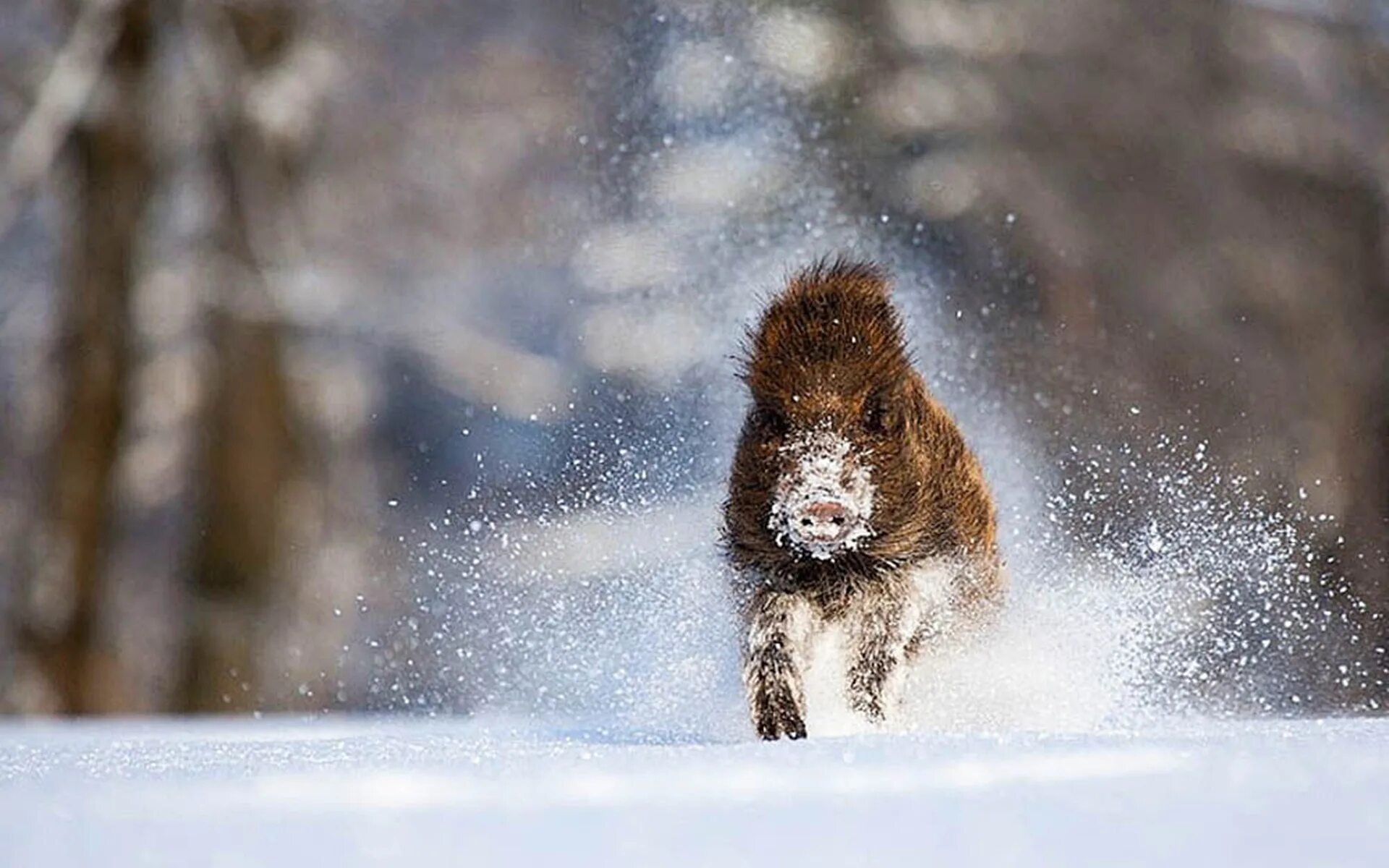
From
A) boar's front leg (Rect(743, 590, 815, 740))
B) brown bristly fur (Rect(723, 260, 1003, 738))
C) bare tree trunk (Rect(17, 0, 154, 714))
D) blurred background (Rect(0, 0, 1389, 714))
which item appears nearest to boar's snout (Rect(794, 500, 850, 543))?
brown bristly fur (Rect(723, 260, 1003, 738))

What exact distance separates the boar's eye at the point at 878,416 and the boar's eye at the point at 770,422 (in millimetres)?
227

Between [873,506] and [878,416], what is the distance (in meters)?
0.29

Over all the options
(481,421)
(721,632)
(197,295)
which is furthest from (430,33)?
(721,632)

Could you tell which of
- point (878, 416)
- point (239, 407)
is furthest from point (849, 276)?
point (239, 407)

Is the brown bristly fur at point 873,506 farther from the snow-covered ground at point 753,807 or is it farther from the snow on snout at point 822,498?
the snow-covered ground at point 753,807

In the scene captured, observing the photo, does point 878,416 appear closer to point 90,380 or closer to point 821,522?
point 821,522

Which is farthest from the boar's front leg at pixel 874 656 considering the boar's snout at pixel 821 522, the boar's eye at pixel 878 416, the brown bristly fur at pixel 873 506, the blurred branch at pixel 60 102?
the blurred branch at pixel 60 102

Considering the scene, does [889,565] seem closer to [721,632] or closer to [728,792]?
[721,632]

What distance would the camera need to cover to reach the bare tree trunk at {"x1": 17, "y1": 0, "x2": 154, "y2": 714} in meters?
14.8

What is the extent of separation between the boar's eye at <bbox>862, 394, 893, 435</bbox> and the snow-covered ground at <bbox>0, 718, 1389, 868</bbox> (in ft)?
4.75

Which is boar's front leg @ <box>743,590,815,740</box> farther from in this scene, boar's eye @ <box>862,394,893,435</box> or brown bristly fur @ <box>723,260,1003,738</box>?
boar's eye @ <box>862,394,893,435</box>

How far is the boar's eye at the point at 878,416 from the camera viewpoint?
649cm

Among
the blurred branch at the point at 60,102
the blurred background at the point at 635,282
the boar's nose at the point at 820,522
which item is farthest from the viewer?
the blurred branch at the point at 60,102

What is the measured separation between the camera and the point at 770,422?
6492 millimetres
